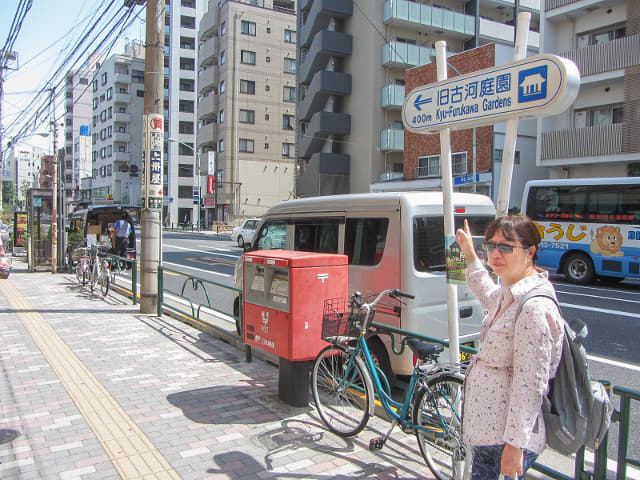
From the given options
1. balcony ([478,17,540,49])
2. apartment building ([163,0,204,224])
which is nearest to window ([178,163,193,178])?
apartment building ([163,0,204,224])

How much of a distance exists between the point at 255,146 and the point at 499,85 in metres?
48.6

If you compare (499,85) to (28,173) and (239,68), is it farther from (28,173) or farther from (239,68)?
(28,173)

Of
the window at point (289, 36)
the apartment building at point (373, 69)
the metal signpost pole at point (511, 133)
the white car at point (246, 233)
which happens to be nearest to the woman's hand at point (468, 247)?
the metal signpost pole at point (511, 133)

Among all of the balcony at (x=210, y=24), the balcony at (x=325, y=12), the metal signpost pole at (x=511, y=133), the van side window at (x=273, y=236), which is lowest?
the van side window at (x=273, y=236)

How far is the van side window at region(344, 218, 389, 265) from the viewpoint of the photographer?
5121 mm

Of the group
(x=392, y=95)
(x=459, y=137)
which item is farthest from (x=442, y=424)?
(x=392, y=95)

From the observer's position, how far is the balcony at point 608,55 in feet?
64.2

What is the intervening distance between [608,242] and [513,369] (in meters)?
13.6

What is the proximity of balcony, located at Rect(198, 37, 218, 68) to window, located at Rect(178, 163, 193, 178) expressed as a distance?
527 inches

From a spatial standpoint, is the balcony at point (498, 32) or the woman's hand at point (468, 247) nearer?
the woman's hand at point (468, 247)

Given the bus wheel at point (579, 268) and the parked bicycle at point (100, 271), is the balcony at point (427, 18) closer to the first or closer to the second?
the bus wheel at point (579, 268)

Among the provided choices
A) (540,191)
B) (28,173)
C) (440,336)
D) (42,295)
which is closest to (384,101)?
(540,191)

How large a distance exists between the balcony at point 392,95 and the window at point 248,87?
22.1 m

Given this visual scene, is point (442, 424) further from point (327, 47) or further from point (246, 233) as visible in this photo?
point (327, 47)
